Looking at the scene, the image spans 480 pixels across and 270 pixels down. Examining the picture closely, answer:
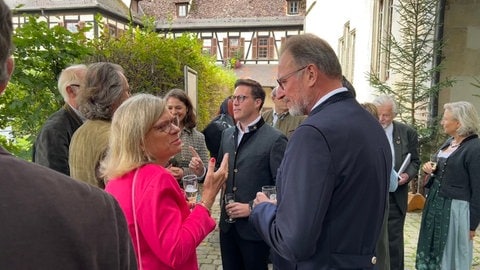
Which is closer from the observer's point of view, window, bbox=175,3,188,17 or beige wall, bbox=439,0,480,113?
beige wall, bbox=439,0,480,113

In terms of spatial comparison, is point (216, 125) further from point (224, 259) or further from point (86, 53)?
point (224, 259)

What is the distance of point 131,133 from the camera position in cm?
192

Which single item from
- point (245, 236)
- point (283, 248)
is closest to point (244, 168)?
point (245, 236)

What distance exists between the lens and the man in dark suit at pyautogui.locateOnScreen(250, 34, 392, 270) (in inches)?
65.6

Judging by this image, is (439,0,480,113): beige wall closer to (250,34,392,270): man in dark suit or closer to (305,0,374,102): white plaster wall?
(305,0,374,102): white plaster wall

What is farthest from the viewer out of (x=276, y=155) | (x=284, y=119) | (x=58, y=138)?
(x=284, y=119)

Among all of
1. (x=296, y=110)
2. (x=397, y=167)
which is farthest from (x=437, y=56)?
(x=296, y=110)

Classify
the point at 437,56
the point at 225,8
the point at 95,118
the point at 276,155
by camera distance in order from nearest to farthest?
the point at 95,118 < the point at 276,155 < the point at 437,56 < the point at 225,8

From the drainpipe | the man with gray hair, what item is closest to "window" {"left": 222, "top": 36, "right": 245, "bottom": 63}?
the drainpipe

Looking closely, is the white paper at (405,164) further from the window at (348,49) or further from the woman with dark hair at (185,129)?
the window at (348,49)

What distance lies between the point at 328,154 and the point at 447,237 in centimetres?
325

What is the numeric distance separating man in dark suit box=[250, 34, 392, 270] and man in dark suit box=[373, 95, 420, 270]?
257 centimetres

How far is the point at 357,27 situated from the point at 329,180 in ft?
47.9

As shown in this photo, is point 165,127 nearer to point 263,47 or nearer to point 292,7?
point 263,47
